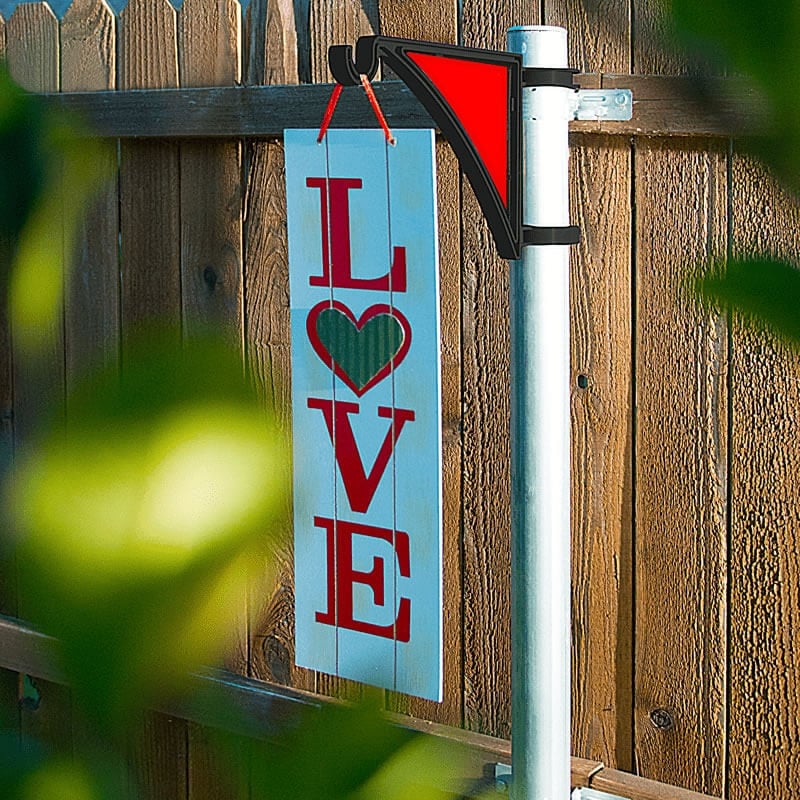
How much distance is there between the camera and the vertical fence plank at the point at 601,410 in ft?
5.28

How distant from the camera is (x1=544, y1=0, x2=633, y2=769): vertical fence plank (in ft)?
5.28

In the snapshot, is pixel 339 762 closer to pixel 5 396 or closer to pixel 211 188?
pixel 211 188

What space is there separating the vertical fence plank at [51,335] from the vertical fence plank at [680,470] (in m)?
1.09

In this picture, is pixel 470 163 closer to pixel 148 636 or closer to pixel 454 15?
pixel 454 15

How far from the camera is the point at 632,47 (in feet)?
5.18

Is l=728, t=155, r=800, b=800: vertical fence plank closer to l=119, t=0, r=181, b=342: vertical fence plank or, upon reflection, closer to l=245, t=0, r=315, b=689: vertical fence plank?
l=245, t=0, r=315, b=689: vertical fence plank

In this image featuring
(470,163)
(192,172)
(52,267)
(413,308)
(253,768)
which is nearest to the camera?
(253,768)

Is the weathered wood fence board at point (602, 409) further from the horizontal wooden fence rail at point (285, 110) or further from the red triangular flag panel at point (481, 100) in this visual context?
the red triangular flag panel at point (481, 100)

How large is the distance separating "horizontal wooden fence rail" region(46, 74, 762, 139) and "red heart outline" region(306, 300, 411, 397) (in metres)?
0.38

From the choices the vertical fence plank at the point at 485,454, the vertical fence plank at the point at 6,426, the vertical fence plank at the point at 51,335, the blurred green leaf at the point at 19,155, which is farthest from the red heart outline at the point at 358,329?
the vertical fence plank at the point at 6,426

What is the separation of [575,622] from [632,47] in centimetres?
74

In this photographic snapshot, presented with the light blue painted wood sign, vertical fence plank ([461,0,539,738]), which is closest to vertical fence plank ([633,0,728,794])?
vertical fence plank ([461,0,539,738])

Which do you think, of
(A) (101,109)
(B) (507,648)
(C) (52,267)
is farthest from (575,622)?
(C) (52,267)

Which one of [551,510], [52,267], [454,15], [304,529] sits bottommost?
[551,510]
